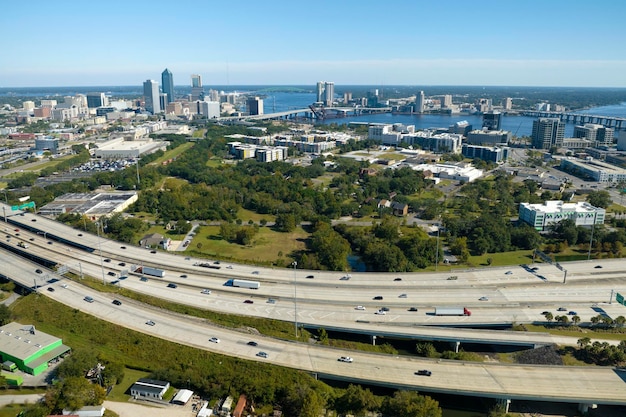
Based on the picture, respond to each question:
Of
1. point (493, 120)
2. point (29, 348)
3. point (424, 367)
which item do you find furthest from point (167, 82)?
point (424, 367)

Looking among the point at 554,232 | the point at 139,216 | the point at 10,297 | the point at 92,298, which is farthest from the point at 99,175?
the point at 554,232

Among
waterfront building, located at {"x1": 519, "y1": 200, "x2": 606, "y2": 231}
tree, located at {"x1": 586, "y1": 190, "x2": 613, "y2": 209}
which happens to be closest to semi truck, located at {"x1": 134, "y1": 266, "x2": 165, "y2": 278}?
waterfront building, located at {"x1": 519, "y1": 200, "x2": 606, "y2": 231}

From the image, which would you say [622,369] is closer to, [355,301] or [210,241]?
[355,301]

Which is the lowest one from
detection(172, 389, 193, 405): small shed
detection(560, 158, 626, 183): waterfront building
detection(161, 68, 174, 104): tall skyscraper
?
detection(172, 389, 193, 405): small shed

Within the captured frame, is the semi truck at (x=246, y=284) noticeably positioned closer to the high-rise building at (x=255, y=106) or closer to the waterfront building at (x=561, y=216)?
the waterfront building at (x=561, y=216)

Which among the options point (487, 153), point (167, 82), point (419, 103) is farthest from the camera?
point (167, 82)

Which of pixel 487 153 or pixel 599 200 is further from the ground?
pixel 487 153

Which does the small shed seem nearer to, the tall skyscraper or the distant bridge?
the distant bridge

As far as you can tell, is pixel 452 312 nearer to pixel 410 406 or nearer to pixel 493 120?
pixel 410 406
